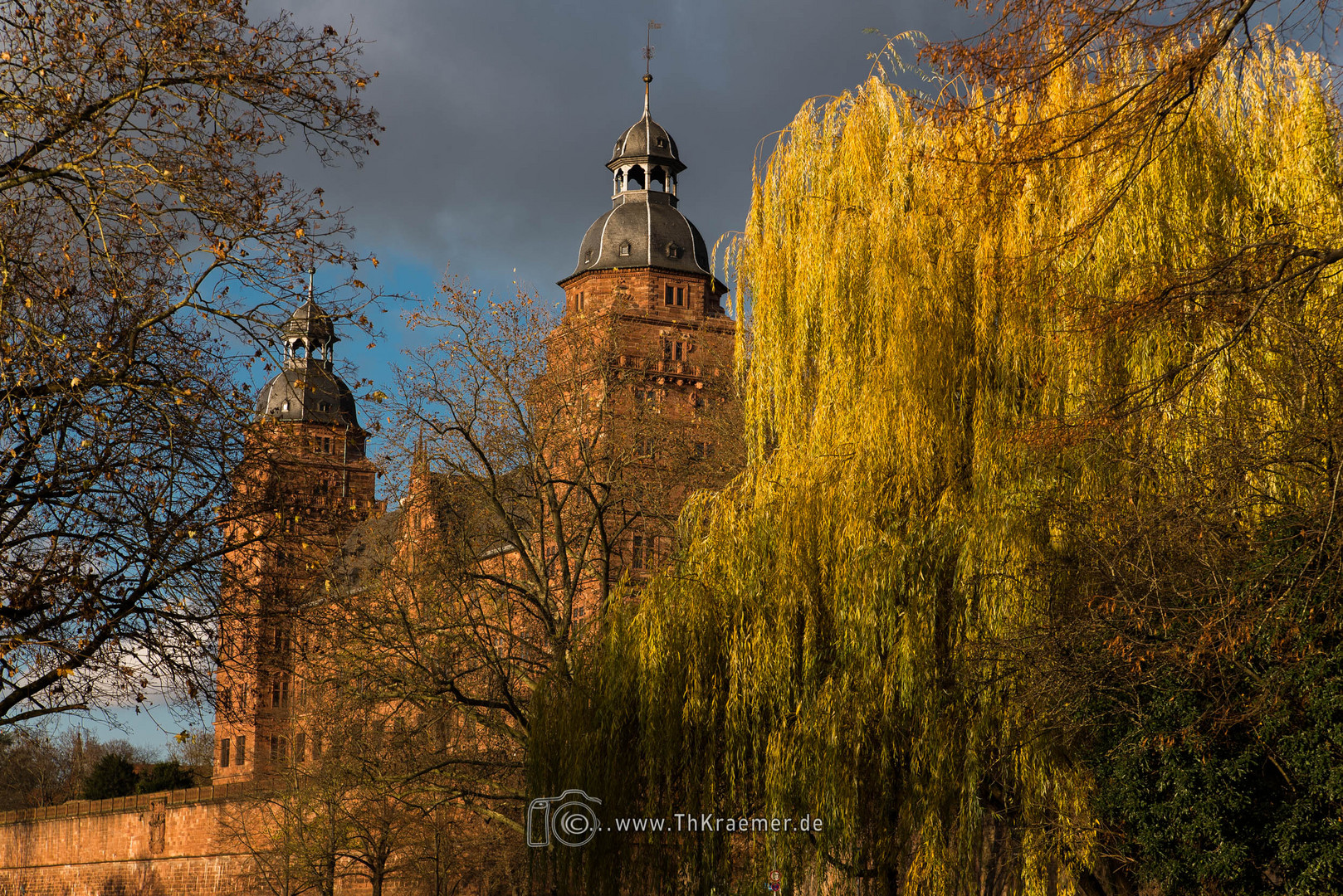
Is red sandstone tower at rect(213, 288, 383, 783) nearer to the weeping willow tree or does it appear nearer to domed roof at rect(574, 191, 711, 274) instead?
the weeping willow tree

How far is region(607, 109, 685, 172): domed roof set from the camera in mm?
42875

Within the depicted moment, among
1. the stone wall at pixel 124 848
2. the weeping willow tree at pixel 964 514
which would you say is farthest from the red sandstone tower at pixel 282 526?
the stone wall at pixel 124 848

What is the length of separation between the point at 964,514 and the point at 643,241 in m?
32.6

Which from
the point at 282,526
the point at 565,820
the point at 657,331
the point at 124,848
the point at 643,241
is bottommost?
the point at 124,848

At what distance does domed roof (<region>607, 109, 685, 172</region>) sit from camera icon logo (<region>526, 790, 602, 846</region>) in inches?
1335

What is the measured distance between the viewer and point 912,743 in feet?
31.6

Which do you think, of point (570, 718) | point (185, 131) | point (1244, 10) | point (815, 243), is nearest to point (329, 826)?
point (570, 718)

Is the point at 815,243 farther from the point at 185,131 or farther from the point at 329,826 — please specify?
the point at 329,826

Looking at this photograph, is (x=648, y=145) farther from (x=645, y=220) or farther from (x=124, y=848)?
(x=124, y=848)

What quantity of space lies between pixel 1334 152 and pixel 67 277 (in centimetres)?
912

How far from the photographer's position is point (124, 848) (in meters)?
44.5

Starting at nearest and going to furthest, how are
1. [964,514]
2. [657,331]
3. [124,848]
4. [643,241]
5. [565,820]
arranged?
[964,514]
[565,820]
[657,331]
[643,241]
[124,848]

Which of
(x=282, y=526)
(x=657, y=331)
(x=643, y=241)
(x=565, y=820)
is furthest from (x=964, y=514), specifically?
(x=643, y=241)

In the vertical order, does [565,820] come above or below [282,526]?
below
